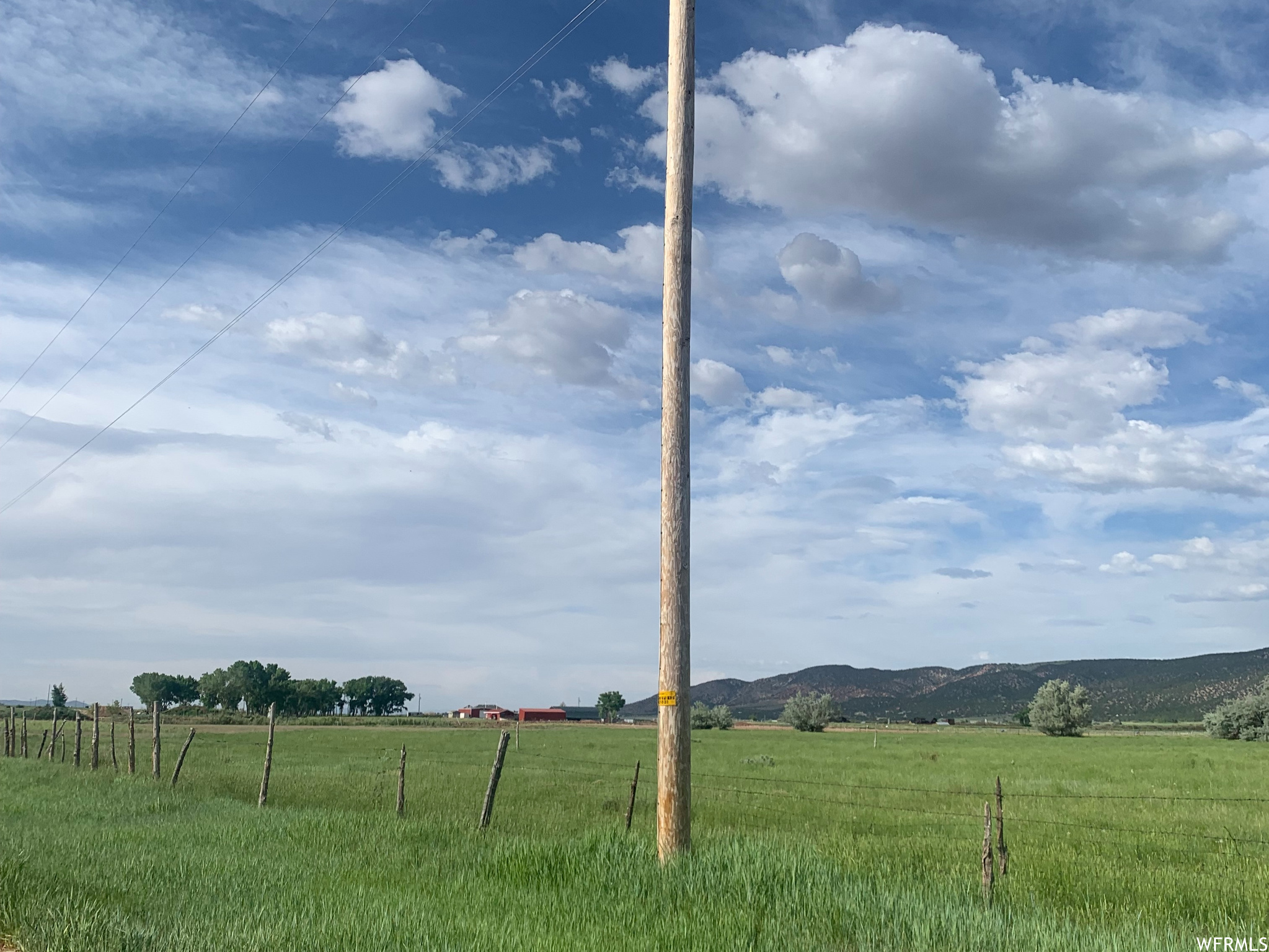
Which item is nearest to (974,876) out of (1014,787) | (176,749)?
(1014,787)

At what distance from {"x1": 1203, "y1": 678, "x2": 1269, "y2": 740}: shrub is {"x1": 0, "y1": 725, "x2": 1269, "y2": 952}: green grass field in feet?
197

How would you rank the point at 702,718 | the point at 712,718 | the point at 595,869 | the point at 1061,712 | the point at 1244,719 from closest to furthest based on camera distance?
the point at 595,869 < the point at 1244,719 < the point at 1061,712 < the point at 702,718 < the point at 712,718

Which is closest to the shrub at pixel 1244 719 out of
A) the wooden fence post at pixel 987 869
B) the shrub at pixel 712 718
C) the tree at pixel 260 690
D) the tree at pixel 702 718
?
the shrub at pixel 712 718

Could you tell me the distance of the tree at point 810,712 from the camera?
11794 centimetres

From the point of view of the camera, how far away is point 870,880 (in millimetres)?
11172

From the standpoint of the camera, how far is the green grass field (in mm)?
8773

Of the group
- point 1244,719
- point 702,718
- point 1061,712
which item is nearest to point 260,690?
point 702,718

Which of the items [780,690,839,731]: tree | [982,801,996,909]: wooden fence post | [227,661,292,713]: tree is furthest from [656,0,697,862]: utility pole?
[227,661,292,713]: tree

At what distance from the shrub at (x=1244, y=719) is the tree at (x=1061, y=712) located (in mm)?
15575

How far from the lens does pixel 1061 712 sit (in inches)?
Result: 4001

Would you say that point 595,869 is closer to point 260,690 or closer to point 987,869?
point 987,869

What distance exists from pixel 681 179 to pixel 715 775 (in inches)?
1059

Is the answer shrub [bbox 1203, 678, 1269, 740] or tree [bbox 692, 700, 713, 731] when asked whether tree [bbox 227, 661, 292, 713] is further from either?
shrub [bbox 1203, 678, 1269, 740]

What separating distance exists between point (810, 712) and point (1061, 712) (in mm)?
29253
